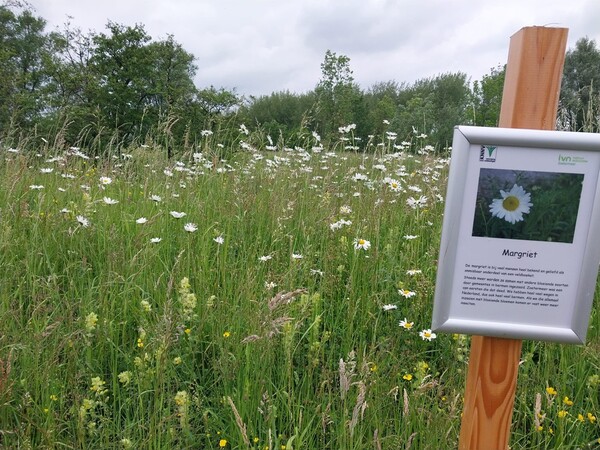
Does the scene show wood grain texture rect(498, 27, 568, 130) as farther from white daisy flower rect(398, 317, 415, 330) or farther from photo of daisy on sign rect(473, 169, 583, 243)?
white daisy flower rect(398, 317, 415, 330)

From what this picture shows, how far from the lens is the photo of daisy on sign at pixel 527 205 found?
51.2 inches

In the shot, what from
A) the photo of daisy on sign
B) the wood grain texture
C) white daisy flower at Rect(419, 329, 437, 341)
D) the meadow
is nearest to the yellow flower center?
the photo of daisy on sign

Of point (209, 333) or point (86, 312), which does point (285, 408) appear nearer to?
point (209, 333)

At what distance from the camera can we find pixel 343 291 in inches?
101

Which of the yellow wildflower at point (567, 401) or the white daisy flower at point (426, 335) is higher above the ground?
the white daisy flower at point (426, 335)

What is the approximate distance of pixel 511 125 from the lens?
1366mm

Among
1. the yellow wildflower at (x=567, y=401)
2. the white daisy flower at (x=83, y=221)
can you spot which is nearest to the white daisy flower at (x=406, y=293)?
the yellow wildflower at (x=567, y=401)

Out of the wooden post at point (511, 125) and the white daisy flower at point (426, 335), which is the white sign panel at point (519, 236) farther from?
the white daisy flower at point (426, 335)

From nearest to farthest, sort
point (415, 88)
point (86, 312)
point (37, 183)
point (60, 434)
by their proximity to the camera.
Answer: point (60, 434) < point (86, 312) < point (37, 183) < point (415, 88)

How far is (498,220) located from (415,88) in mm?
42287

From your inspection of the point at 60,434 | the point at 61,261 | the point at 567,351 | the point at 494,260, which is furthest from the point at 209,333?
the point at 567,351

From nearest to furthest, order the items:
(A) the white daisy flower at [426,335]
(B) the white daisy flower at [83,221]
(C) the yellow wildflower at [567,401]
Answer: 1. (C) the yellow wildflower at [567,401]
2. (A) the white daisy flower at [426,335]
3. (B) the white daisy flower at [83,221]

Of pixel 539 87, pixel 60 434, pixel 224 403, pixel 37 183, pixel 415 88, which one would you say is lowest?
pixel 60 434

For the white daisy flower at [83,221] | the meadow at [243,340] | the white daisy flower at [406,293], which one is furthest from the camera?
the white daisy flower at [83,221]
